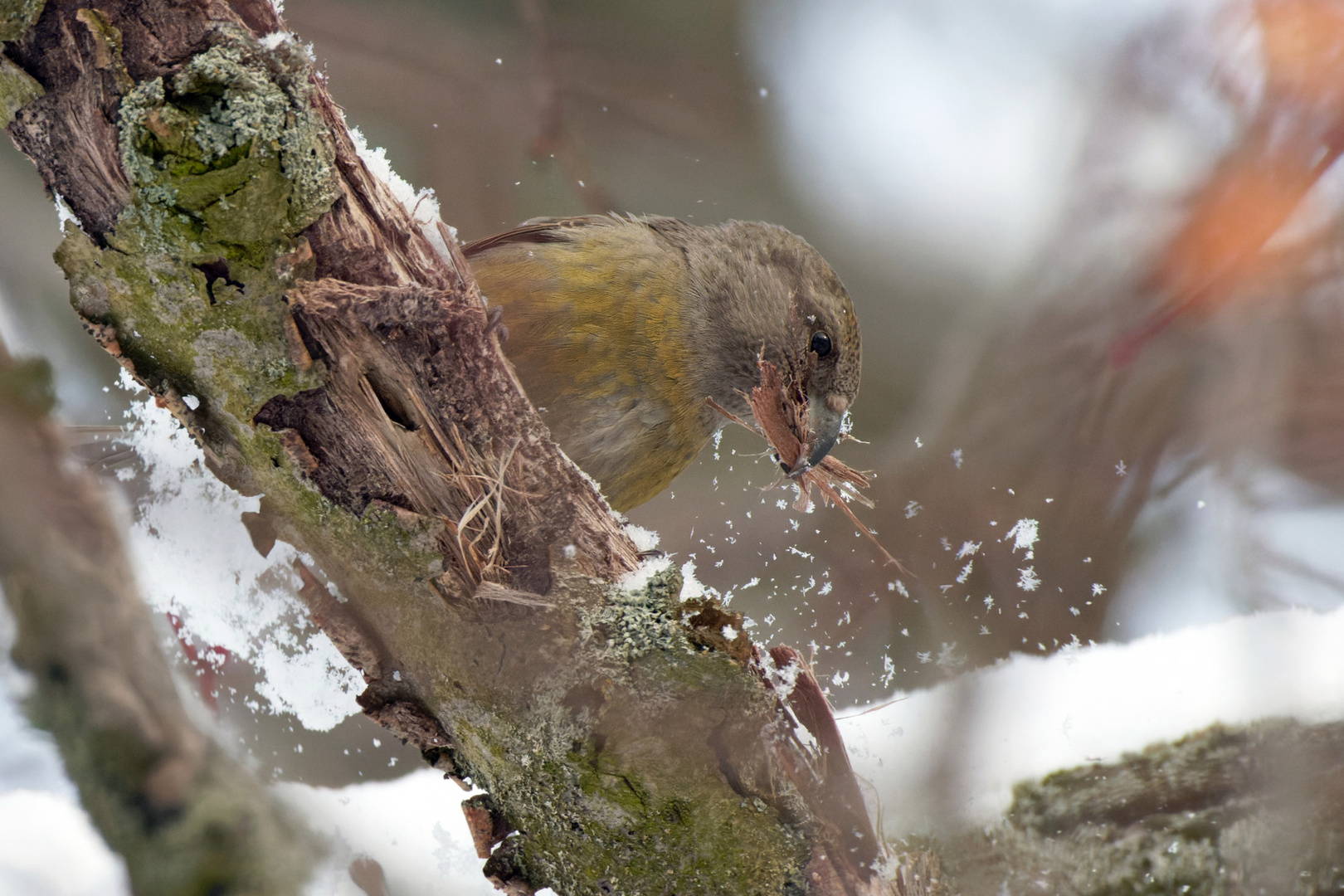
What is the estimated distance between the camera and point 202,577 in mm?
2064

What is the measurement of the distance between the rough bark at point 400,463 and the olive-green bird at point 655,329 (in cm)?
77

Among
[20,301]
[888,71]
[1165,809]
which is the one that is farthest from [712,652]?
[20,301]

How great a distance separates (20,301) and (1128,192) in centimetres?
336

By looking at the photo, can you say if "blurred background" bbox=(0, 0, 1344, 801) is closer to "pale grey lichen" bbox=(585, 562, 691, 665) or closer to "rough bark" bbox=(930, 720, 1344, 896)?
"rough bark" bbox=(930, 720, 1344, 896)

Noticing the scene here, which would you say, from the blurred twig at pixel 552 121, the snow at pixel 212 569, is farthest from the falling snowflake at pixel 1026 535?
the snow at pixel 212 569

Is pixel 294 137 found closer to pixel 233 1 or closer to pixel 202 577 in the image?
pixel 233 1

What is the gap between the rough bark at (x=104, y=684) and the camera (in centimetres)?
156

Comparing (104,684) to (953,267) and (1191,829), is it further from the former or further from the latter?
(953,267)

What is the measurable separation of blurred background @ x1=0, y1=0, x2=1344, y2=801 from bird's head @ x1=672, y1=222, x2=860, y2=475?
1.58 ft

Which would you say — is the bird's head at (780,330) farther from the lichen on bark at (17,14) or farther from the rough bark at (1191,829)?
the lichen on bark at (17,14)

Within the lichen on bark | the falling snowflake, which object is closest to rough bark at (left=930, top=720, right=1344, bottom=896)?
the falling snowflake

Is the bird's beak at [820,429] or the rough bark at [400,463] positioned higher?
the bird's beak at [820,429]

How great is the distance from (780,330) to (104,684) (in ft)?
6.25

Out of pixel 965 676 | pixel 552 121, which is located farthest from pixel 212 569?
pixel 965 676
